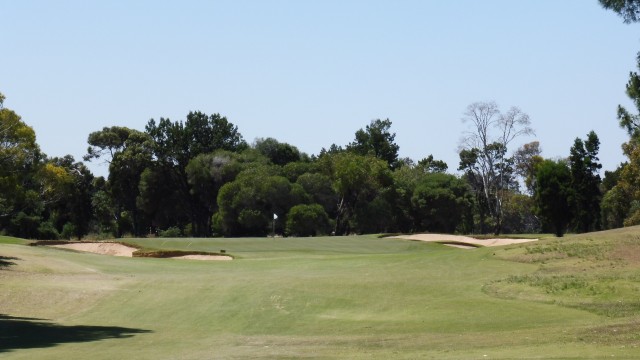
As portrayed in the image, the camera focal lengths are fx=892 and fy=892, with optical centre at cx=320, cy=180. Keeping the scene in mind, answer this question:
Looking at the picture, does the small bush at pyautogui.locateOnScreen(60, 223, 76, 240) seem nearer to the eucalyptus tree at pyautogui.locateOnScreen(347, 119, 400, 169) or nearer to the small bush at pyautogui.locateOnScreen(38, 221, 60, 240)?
the small bush at pyautogui.locateOnScreen(38, 221, 60, 240)

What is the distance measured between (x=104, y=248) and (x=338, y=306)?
34719 mm

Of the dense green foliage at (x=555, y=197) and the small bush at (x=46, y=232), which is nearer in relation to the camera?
the dense green foliage at (x=555, y=197)

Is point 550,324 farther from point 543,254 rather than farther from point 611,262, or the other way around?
point 543,254

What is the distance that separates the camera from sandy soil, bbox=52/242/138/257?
62594 millimetres

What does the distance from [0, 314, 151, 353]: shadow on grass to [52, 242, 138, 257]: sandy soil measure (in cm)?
3099

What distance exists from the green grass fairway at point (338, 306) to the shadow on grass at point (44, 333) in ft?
0.19

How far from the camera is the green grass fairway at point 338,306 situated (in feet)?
77.8

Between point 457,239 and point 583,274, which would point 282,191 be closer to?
point 457,239

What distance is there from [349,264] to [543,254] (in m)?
10.1

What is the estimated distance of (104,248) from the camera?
2505 inches

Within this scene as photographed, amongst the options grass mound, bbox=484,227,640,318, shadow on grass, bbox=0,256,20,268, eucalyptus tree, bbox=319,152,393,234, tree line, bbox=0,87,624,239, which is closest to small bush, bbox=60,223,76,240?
tree line, bbox=0,87,624,239

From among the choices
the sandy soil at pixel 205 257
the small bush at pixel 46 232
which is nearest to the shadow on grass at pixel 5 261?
the sandy soil at pixel 205 257

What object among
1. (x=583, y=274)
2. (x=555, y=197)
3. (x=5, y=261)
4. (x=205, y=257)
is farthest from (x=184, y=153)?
(x=583, y=274)

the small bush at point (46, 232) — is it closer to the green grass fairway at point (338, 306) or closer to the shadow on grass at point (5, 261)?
the green grass fairway at point (338, 306)
